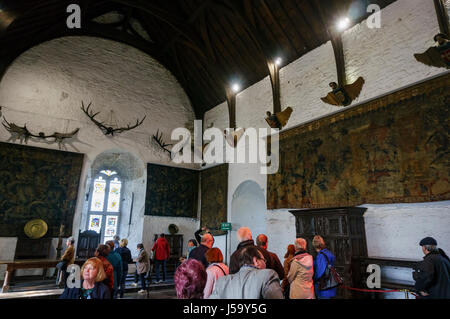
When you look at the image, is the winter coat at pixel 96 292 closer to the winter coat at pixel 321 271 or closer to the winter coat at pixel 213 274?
the winter coat at pixel 213 274

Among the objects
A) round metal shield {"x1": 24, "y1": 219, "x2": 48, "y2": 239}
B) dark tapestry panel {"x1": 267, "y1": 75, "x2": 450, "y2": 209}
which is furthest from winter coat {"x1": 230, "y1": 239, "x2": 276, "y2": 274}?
round metal shield {"x1": 24, "y1": 219, "x2": 48, "y2": 239}

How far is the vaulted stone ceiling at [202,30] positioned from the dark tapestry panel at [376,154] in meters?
2.51

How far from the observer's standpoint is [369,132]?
22.0 feet

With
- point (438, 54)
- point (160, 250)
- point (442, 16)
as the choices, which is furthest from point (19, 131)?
point (442, 16)

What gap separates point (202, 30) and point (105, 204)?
786 centimetres

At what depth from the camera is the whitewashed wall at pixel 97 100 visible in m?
9.64

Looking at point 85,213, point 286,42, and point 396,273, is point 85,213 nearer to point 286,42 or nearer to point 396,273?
point 286,42

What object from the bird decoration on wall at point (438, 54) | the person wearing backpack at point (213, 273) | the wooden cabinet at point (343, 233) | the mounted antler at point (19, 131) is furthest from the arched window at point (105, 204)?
the bird decoration on wall at point (438, 54)

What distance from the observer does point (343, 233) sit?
20.4 feet

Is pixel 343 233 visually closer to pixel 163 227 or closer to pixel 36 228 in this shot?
pixel 163 227

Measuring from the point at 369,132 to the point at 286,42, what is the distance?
13.3 ft

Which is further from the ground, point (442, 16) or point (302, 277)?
point (442, 16)

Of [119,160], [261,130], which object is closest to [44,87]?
[119,160]

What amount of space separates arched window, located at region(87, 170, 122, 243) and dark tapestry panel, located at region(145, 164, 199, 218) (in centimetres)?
178
